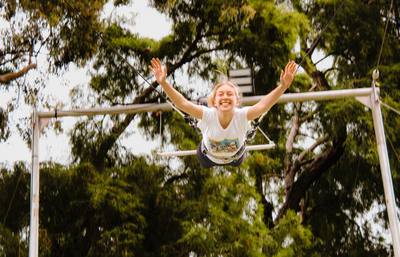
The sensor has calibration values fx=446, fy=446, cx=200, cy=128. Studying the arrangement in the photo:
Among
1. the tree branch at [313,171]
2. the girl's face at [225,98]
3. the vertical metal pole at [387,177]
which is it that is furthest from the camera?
the tree branch at [313,171]

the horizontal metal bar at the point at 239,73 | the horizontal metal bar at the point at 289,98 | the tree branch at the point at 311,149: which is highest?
the horizontal metal bar at the point at 239,73

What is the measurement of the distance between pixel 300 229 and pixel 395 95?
8.41 ft

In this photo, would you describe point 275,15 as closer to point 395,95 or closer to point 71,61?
point 395,95

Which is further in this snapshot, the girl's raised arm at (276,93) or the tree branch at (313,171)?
the tree branch at (313,171)

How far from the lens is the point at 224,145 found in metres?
2.72

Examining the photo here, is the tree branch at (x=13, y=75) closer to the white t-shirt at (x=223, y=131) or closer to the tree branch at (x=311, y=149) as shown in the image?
the white t-shirt at (x=223, y=131)

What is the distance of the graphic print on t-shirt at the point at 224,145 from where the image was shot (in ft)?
8.86

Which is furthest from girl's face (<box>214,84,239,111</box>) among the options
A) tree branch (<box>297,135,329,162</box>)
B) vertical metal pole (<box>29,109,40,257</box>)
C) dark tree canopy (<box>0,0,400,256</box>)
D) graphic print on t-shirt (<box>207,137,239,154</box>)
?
tree branch (<box>297,135,329,162</box>)

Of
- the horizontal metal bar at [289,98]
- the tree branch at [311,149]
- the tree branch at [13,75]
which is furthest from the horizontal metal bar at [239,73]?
the tree branch at [311,149]

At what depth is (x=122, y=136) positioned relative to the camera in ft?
24.0

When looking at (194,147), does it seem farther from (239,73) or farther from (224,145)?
(224,145)

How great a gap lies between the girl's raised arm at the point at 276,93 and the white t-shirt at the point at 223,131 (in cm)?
7

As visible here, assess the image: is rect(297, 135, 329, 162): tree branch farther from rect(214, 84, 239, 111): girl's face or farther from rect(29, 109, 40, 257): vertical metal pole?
rect(214, 84, 239, 111): girl's face

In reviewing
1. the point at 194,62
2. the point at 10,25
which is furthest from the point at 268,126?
the point at 10,25
